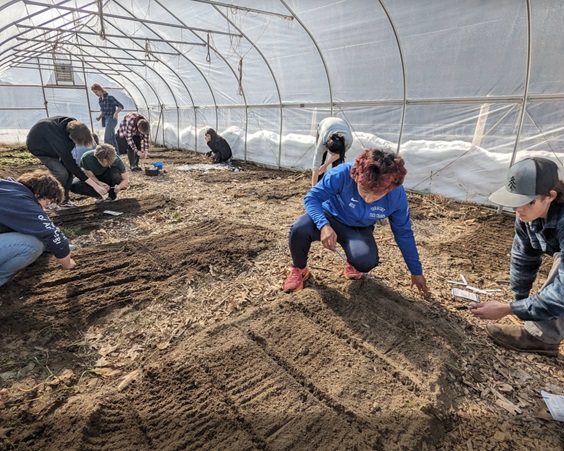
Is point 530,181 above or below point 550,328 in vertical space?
above

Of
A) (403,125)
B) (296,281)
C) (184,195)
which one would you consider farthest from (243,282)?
(403,125)

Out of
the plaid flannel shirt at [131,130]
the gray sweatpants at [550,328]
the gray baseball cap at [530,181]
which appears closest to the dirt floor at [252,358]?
the gray sweatpants at [550,328]

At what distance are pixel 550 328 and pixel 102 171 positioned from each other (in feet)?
20.7

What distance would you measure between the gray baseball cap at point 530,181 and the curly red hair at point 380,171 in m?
0.70

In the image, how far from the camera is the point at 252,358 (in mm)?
2322

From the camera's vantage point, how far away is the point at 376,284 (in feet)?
10.8

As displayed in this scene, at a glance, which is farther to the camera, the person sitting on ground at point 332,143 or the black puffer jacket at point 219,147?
the black puffer jacket at point 219,147

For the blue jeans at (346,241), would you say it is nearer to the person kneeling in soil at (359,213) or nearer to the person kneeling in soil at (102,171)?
the person kneeling in soil at (359,213)

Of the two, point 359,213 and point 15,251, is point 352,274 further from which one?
point 15,251

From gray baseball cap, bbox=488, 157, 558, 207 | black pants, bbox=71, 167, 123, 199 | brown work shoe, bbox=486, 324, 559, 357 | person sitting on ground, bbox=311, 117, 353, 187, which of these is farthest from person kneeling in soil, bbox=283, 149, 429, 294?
black pants, bbox=71, 167, 123, 199

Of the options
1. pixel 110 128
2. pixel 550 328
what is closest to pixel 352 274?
pixel 550 328

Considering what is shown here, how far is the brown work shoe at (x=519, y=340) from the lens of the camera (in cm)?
247

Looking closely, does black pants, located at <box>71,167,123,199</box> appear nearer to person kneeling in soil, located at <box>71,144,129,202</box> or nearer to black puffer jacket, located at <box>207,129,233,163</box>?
person kneeling in soil, located at <box>71,144,129,202</box>

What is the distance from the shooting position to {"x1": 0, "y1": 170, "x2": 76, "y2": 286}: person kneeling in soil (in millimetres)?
2711
